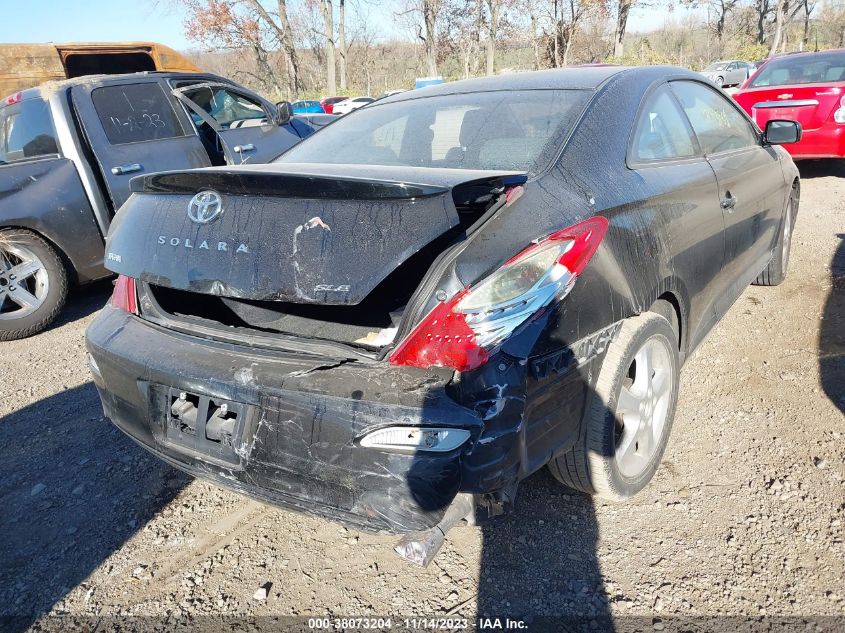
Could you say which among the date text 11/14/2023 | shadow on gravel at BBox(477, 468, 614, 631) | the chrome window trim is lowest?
the date text 11/14/2023

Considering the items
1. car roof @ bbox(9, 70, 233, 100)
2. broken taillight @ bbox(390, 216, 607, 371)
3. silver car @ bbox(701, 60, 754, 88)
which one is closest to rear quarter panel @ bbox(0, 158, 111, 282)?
car roof @ bbox(9, 70, 233, 100)

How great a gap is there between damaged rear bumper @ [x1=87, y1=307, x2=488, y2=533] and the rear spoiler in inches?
18.9

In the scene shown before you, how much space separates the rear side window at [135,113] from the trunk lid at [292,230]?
3547 mm

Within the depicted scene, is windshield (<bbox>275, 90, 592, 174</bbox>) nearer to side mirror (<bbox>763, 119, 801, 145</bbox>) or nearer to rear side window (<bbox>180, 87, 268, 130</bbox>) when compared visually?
side mirror (<bbox>763, 119, 801, 145</bbox>)

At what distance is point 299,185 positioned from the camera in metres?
1.80

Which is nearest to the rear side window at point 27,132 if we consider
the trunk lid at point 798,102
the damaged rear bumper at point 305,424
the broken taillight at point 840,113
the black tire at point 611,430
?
the damaged rear bumper at point 305,424

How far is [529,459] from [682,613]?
2.22ft

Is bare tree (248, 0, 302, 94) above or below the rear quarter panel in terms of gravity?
above

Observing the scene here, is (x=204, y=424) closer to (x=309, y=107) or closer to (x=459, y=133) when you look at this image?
(x=459, y=133)

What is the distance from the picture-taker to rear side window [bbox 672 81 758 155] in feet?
9.53

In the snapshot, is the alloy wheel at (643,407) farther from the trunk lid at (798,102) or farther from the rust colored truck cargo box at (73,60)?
the rust colored truck cargo box at (73,60)

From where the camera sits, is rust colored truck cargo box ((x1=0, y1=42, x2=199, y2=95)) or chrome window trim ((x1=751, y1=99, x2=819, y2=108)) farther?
rust colored truck cargo box ((x1=0, y1=42, x2=199, y2=95))

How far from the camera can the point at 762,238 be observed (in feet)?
11.4

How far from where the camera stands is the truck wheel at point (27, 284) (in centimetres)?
445
